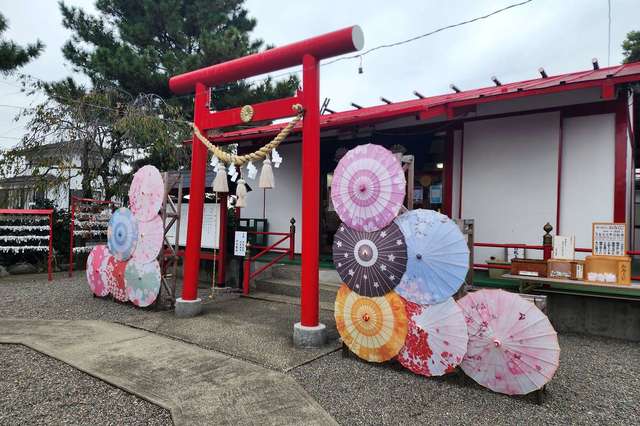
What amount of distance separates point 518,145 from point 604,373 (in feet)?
13.6

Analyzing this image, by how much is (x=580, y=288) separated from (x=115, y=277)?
25.3ft

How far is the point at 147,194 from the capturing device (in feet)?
22.4

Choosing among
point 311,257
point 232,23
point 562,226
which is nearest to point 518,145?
point 562,226

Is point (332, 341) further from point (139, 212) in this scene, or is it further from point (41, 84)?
point (41, 84)

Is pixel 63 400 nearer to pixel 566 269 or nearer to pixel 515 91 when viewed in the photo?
pixel 566 269

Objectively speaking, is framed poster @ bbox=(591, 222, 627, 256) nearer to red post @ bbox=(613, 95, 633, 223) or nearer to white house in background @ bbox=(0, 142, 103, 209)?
red post @ bbox=(613, 95, 633, 223)

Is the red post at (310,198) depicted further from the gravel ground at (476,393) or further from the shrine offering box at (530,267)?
the shrine offering box at (530,267)

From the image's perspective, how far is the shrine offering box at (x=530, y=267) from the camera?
5.62 meters

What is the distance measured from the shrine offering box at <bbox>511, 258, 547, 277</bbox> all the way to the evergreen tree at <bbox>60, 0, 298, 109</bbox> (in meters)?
12.8

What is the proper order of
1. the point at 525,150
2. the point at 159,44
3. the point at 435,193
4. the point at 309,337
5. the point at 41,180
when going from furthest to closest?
the point at 159,44
the point at 41,180
the point at 435,193
the point at 525,150
the point at 309,337

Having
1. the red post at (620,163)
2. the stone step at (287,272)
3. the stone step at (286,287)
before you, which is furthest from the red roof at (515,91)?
the stone step at (286,287)

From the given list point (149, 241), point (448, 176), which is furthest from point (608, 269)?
point (149, 241)

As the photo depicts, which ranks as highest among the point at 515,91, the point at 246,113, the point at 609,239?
the point at 515,91

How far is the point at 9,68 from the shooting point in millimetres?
11492
